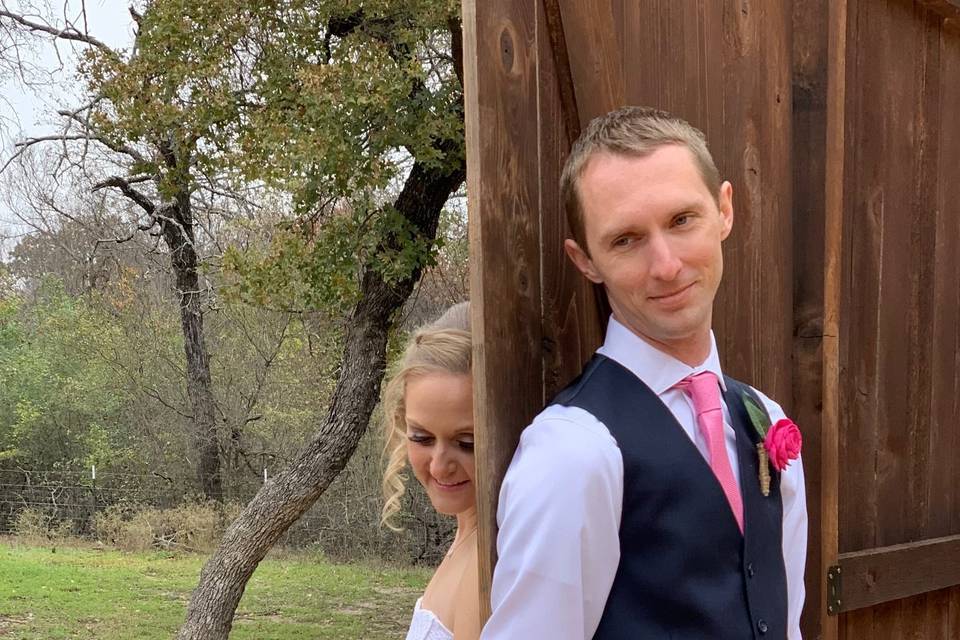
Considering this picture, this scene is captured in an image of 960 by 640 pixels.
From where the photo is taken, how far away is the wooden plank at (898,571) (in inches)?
78.7

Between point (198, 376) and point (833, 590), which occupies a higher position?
point (198, 376)

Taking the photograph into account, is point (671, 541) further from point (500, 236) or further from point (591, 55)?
point (591, 55)

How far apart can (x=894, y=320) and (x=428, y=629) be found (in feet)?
4.52

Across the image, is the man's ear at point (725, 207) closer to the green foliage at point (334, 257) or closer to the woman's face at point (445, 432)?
the woman's face at point (445, 432)

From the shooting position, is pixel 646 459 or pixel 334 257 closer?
pixel 646 459

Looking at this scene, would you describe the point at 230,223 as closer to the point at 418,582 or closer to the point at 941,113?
the point at 418,582

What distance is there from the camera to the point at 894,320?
2191mm

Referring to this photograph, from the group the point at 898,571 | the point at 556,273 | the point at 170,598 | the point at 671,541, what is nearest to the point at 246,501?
the point at 170,598

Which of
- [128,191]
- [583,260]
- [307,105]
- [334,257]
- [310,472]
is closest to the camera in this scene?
[583,260]

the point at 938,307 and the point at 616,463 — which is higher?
the point at 938,307

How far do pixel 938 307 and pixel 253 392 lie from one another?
1171 centimetres

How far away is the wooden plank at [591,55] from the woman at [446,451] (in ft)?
1.31

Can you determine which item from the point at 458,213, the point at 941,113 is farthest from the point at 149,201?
the point at 941,113

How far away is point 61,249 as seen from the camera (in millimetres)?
15555
